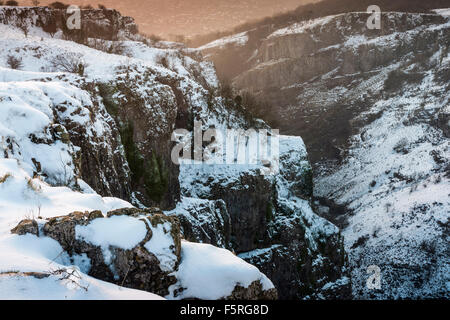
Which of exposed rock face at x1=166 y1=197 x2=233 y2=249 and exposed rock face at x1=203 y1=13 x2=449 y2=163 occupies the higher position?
exposed rock face at x1=203 y1=13 x2=449 y2=163

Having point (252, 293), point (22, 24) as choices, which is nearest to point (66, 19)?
point (22, 24)

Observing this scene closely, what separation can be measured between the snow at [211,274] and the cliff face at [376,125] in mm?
56583

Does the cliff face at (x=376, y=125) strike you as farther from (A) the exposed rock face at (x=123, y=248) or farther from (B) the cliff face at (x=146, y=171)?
(A) the exposed rock face at (x=123, y=248)

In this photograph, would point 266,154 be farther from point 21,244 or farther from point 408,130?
point 408,130

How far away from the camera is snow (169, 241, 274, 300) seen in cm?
677

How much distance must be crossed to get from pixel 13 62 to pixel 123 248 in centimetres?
4096

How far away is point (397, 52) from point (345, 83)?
1274 inches

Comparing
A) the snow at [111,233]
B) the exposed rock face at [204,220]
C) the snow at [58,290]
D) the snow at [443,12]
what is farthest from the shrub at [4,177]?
the snow at [443,12]

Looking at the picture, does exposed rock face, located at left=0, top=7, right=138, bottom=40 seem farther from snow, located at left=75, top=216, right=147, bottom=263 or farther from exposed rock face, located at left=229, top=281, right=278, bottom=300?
exposed rock face, located at left=229, top=281, right=278, bottom=300

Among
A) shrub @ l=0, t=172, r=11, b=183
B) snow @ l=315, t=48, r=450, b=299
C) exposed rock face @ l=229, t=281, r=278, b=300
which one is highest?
shrub @ l=0, t=172, r=11, b=183

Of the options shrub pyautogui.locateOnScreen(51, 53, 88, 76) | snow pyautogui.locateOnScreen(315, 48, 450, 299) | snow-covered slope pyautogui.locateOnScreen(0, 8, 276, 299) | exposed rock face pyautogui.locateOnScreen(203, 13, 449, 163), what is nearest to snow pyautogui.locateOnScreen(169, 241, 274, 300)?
snow-covered slope pyautogui.locateOnScreen(0, 8, 276, 299)

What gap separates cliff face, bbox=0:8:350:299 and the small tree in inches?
16.0

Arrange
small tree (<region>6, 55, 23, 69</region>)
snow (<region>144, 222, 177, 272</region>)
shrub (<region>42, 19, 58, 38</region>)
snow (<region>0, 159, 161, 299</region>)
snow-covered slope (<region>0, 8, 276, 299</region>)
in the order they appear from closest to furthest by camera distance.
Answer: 1. snow (<region>0, 159, 161, 299</region>)
2. snow-covered slope (<region>0, 8, 276, 299</region>)
3. snow (<region>144, 222, 177, 272</region>)
4. small tree (<region>6, 55, 23, 69</region>)
5. shrub (<region>42, 19, 58, 38</region>)
